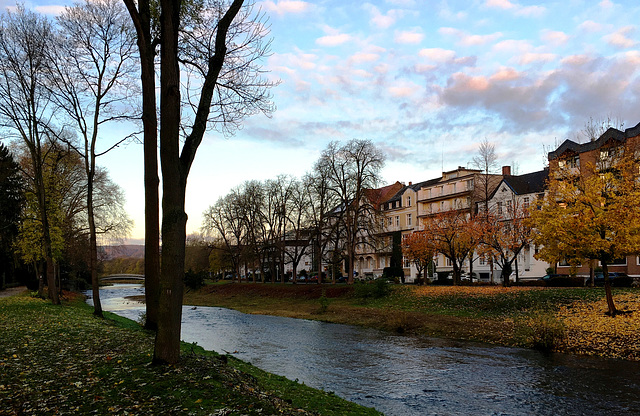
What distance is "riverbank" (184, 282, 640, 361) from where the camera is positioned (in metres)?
21.7

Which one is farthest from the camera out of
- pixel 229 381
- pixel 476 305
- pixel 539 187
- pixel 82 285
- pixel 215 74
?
pixel 82 285

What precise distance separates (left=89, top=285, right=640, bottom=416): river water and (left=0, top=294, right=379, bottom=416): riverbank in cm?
317

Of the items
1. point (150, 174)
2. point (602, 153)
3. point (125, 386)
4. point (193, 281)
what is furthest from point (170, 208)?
point (193, 281)

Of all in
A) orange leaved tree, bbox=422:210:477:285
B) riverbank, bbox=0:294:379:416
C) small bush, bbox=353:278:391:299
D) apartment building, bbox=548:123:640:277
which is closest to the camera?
riverbank, bbox=0:294:379:416

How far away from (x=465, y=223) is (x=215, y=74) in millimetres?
39341

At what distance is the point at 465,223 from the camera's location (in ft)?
152

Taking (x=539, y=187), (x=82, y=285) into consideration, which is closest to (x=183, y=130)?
(x=539, y=187)

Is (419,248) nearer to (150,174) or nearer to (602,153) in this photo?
(602,153)

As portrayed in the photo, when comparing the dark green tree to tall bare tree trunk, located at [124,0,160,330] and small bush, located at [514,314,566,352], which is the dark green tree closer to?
tall bare tree trunk, located at [124,0,160,330]

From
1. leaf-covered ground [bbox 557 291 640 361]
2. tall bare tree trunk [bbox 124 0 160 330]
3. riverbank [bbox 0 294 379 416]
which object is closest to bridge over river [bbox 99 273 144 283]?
tall bare tree trunk [bbox 124 0 160 330]

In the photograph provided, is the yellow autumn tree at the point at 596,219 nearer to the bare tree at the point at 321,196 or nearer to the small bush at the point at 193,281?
the bare tree at the point at 321,196

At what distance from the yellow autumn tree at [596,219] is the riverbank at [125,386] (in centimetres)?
1844

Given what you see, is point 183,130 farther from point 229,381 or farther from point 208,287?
point 208,287

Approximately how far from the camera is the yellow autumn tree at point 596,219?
23.5 meters
